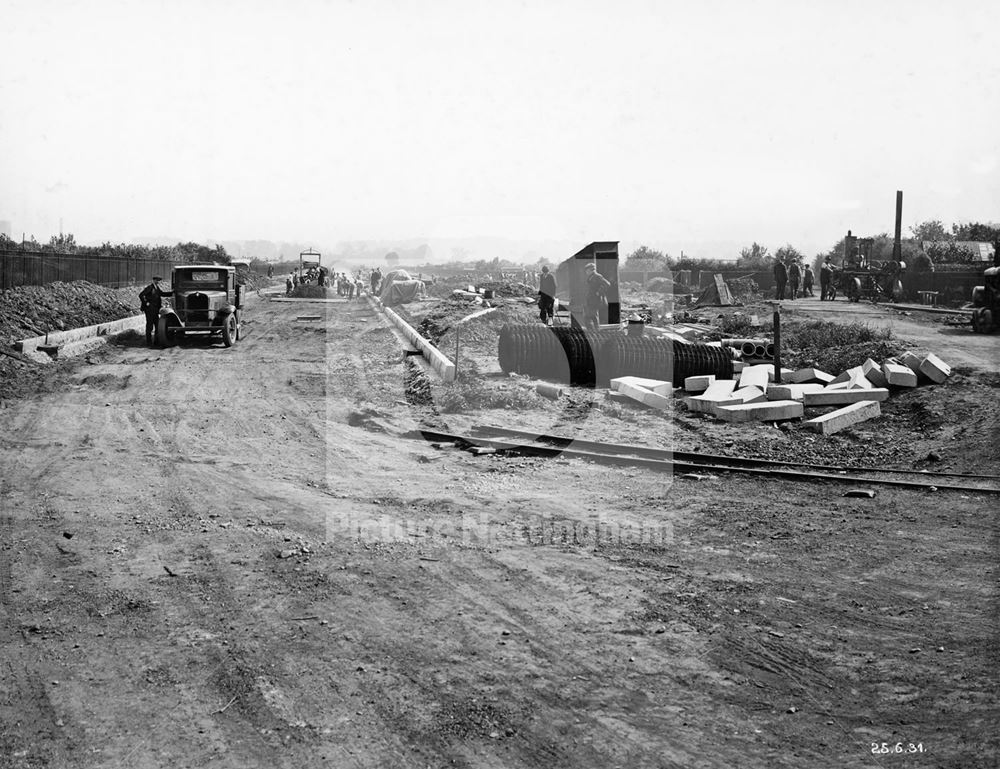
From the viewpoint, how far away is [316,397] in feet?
47.2

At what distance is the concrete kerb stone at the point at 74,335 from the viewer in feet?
59.3

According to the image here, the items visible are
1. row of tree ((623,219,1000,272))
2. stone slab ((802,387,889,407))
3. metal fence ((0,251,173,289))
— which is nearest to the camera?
stone slab ((802,387,889,407))

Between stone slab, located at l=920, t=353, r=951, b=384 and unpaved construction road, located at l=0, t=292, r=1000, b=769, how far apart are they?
16.0 ft

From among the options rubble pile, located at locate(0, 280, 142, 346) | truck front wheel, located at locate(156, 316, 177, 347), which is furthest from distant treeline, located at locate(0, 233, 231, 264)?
truck front wheel, located at locate(156, 316, 177, 347)

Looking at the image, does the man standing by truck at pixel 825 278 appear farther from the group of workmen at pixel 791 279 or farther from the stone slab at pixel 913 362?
the stone slab at pixel 913 362

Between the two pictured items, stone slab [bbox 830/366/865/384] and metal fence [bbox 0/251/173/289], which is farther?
metal fence [bbox 0/251/173/289]

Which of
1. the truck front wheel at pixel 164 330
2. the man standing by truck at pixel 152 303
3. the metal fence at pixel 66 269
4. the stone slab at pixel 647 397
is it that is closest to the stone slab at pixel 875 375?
the stone slab at pixel 647 397

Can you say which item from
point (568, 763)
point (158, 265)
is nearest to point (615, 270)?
point (568, 763)

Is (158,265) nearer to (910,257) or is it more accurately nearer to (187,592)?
(910,257)

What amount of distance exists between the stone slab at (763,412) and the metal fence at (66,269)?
2145 cm

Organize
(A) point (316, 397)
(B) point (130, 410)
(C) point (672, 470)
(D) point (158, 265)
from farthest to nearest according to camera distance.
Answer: (D) point (158, 265), (A) point (316, 397), (B) point (130, 410), (C) point (672, 470)

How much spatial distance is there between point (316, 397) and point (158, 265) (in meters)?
33.3

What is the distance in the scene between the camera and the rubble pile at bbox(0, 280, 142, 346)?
65.9 feet

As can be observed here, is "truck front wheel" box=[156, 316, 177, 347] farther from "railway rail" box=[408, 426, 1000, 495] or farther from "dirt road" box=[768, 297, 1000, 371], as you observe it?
"dirt road" box=[768, 297, 1000, 371]
